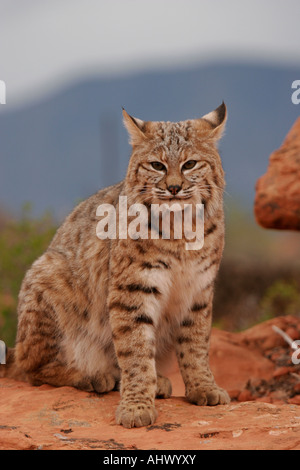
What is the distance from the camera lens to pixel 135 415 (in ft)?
14.2

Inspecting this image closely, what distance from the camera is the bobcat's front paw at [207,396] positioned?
4941 millimetres

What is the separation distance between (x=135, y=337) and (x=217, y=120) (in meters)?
1.85

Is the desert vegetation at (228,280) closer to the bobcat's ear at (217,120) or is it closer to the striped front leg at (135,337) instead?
the bobcat's ear at (217,120)

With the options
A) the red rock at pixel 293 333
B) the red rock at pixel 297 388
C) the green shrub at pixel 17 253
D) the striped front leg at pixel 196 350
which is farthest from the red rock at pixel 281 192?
the green shrub at pixel 17 253

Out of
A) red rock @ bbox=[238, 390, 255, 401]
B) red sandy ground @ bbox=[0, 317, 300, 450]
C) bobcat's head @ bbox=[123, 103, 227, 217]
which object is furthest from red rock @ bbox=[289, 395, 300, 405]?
bobcat's head @ bbox=[123, 103, 227, 217]

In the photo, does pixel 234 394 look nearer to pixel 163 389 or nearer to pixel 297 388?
pixel 297 388

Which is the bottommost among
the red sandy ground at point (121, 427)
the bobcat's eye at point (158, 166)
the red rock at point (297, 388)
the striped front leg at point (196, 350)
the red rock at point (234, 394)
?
the red rock at point (234, 394)

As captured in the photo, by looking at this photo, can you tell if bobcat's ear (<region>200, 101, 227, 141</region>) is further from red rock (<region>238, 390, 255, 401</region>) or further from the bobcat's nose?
red rock (<region>238, 390, 255, 401</region>)

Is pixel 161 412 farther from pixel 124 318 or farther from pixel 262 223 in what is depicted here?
pixel 262 223

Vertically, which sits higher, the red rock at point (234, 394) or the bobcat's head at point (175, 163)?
the bobcat's head at point (175, 163)

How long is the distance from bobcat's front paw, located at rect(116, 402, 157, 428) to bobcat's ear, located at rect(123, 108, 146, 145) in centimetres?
200

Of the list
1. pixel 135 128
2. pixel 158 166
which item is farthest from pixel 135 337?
pixel 135 128

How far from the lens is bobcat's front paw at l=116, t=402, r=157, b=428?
170 inches
